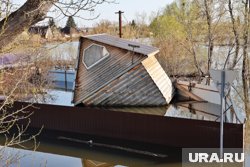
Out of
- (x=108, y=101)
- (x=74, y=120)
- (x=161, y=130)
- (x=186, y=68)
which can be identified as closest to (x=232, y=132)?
(x=161, y=130)

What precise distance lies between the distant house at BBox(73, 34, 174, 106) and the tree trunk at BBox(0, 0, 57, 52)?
36.6 ft

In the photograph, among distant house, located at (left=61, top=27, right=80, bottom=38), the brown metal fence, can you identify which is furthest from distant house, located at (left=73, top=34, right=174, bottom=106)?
distant house, located at (left=61, top=27, right=80, bottom=38)

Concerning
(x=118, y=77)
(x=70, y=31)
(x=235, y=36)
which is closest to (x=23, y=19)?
(x=70, y=31)

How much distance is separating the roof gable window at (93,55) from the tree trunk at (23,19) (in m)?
12.2

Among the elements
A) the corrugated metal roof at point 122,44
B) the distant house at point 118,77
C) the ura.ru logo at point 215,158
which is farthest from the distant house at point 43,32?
the corrugated metal roof at point 122,44

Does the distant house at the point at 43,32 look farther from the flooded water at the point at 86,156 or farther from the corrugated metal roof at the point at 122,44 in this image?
the corrugated metal roof at the point at 122,44

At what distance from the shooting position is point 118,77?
13.3m

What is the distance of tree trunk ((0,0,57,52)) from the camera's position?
1.99m

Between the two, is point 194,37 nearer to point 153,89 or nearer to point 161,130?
→ point 153,89

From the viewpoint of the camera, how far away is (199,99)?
49.1 feet

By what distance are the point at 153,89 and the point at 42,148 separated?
205 inches

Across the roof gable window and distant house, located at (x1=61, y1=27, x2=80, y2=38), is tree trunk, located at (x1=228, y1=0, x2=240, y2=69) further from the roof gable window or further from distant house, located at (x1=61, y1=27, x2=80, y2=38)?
distant house, located at (x1=61, y1=27, x2=80, y2=38)

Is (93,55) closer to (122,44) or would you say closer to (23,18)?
(122,44)

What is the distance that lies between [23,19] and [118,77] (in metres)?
11.3
